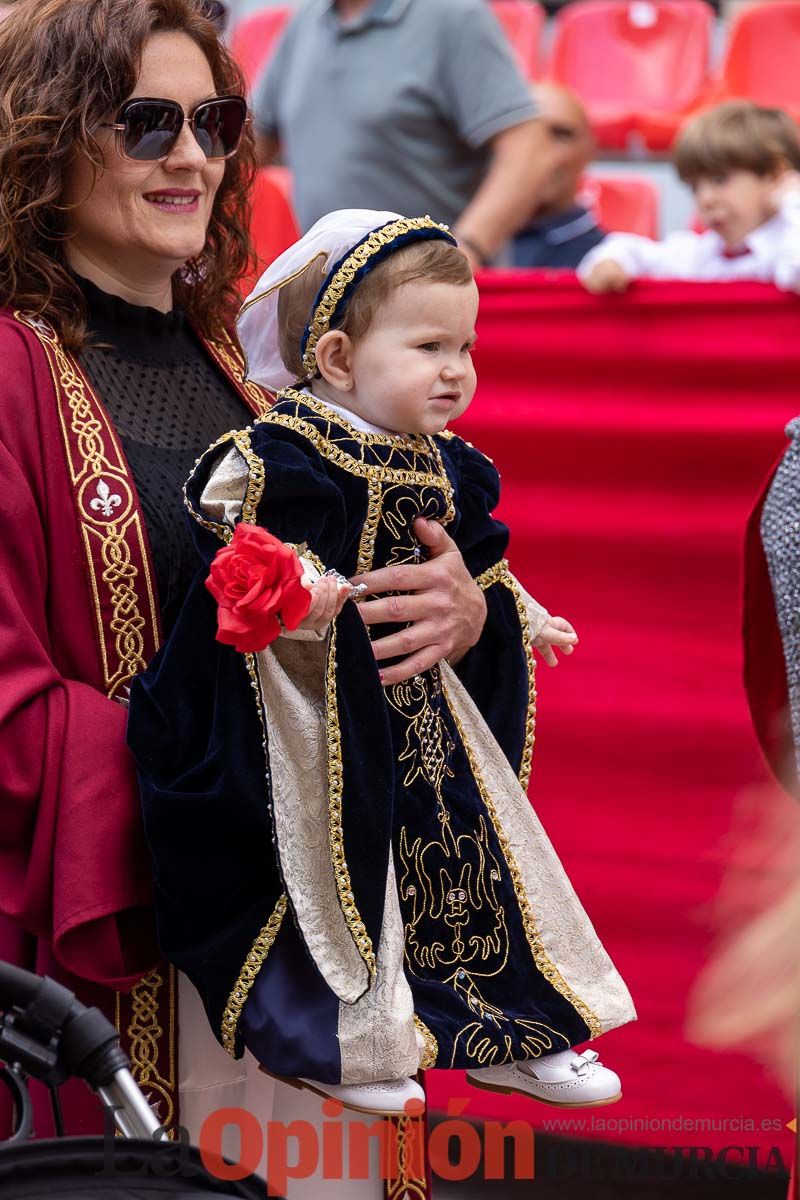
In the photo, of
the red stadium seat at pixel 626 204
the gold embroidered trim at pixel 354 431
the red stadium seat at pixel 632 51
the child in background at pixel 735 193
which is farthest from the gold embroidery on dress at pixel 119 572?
the red stadium seat at pixel 632 51

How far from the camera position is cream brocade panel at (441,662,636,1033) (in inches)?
86.0

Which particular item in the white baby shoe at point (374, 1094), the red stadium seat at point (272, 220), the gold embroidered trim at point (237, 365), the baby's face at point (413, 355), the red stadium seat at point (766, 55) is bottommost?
the white baby shoe at point (374, 1094)

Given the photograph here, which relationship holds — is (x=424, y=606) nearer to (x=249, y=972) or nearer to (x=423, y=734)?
(x=423, y=734)

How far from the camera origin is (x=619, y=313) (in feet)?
12.1

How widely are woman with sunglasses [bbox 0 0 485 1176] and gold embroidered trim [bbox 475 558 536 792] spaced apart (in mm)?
70

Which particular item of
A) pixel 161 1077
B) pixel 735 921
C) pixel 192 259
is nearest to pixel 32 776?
pixel 161 1077

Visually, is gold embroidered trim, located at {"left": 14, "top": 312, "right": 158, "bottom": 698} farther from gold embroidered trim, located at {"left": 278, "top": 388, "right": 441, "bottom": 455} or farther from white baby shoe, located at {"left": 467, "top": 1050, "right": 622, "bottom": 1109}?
white baby shoe, located at {"left": 467, "top": 1050, "right": 622, "bottom": 1109}

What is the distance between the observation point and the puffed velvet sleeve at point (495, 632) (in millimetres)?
2297

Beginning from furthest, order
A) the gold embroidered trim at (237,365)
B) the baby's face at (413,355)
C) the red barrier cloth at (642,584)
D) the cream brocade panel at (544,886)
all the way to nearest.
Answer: the red barrier cloth at (642,584), the gold embroidered trim at (237,365), the cream brocade panel at (544,886), the baby's face at (413,355)

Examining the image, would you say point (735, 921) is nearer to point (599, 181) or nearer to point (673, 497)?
point (673, 497)

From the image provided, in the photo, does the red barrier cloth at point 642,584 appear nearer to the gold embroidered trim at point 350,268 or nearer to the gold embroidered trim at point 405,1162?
the gold embroidered trim at point 405,1162

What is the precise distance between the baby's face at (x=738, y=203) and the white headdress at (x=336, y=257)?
2726 mm

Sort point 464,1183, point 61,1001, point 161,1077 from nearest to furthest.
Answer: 1. point 61,1001
2. point 161,1077
3. point 464,1183

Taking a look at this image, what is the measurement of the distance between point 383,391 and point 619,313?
1.73 meters
